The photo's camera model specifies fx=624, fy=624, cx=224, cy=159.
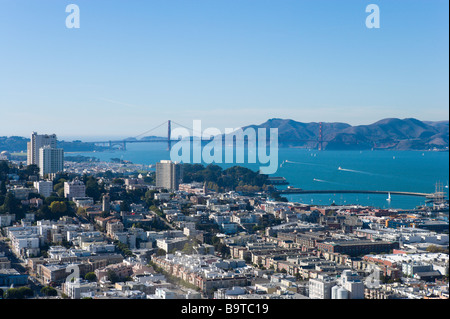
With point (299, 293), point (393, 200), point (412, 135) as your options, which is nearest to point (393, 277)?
point (299, 293)

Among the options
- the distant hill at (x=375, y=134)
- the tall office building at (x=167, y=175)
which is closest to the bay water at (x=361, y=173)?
the distant hill at (x=375, y=134)

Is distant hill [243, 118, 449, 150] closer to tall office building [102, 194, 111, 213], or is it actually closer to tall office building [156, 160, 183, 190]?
tall office building [156, 160, 183, 190]

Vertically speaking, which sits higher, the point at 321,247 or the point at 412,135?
the point at 412,135

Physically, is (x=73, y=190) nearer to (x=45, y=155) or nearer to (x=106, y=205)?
(x=106, y=205)

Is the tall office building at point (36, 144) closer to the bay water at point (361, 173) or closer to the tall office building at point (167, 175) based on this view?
A: the tall office building at point (167, 175)

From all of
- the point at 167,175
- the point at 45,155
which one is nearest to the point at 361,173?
the point at 167,175
